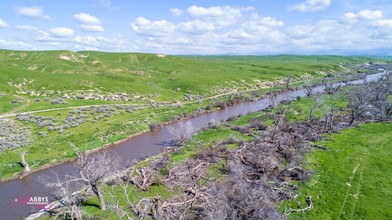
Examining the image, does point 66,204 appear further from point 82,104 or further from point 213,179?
point 82,104

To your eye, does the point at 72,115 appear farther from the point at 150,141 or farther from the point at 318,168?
the point at 318,168

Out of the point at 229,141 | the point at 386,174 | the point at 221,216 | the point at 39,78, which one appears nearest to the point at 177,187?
the point at 221,216

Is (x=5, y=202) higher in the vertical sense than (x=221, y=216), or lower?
lower

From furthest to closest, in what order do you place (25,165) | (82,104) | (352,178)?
(82,104), (25,165), (352,178)

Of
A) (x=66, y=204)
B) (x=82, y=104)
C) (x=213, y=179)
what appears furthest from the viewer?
(x=82, y=104)

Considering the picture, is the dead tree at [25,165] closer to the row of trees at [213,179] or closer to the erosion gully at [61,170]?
the erosion gully at [61,170]

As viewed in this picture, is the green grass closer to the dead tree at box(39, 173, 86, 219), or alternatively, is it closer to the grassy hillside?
the dead tree at box(39, 173, 86, 219)

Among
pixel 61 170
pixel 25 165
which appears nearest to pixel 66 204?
pixel 61 170

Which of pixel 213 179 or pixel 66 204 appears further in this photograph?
pixel 213 179
